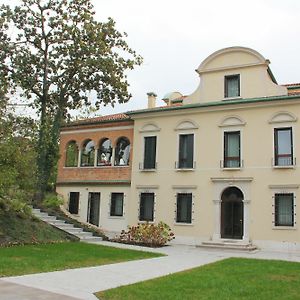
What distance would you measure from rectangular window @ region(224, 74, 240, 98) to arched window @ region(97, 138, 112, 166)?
794 centimetres

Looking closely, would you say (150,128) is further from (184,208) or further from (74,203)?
(74,203)

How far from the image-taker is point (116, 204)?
958 inches

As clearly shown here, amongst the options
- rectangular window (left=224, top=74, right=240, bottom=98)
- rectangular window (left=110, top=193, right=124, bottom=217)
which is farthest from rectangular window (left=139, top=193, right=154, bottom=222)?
rectangular window (left=224, top=74, right=240, bottom=98)

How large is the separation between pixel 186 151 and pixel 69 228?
24.5ft

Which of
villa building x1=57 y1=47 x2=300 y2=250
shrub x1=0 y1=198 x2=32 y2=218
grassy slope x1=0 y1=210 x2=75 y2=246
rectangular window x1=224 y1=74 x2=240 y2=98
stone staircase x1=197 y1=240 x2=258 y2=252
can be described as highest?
rectangular window x1=224 y1=74 x2=240 y2=98

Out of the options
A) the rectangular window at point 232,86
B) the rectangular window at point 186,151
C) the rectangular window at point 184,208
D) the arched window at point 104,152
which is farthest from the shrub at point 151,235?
the rectangular window at point 232,86

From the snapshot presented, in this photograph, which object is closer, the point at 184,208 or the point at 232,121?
the point at 232,121

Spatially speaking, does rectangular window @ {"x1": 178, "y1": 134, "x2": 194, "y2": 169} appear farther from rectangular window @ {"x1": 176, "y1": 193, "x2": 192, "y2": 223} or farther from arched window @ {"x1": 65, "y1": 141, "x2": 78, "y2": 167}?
arched window @ {"x1": 65, "y1": 141, "x2": 78, "y2": 167}

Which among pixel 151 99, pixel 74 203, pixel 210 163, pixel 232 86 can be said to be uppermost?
pixel 151 99

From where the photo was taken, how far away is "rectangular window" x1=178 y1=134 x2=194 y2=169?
883 inches

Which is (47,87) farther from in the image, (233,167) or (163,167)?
(233,167)

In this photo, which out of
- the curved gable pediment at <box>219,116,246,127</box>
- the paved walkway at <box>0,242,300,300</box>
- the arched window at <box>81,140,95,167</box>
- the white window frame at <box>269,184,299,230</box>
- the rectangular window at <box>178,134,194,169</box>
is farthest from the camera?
the arched window at <box>81,140,95,167</box>

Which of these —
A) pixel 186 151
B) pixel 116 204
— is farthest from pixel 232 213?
pixel 116 204

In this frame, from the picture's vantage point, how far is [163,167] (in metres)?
23.1
